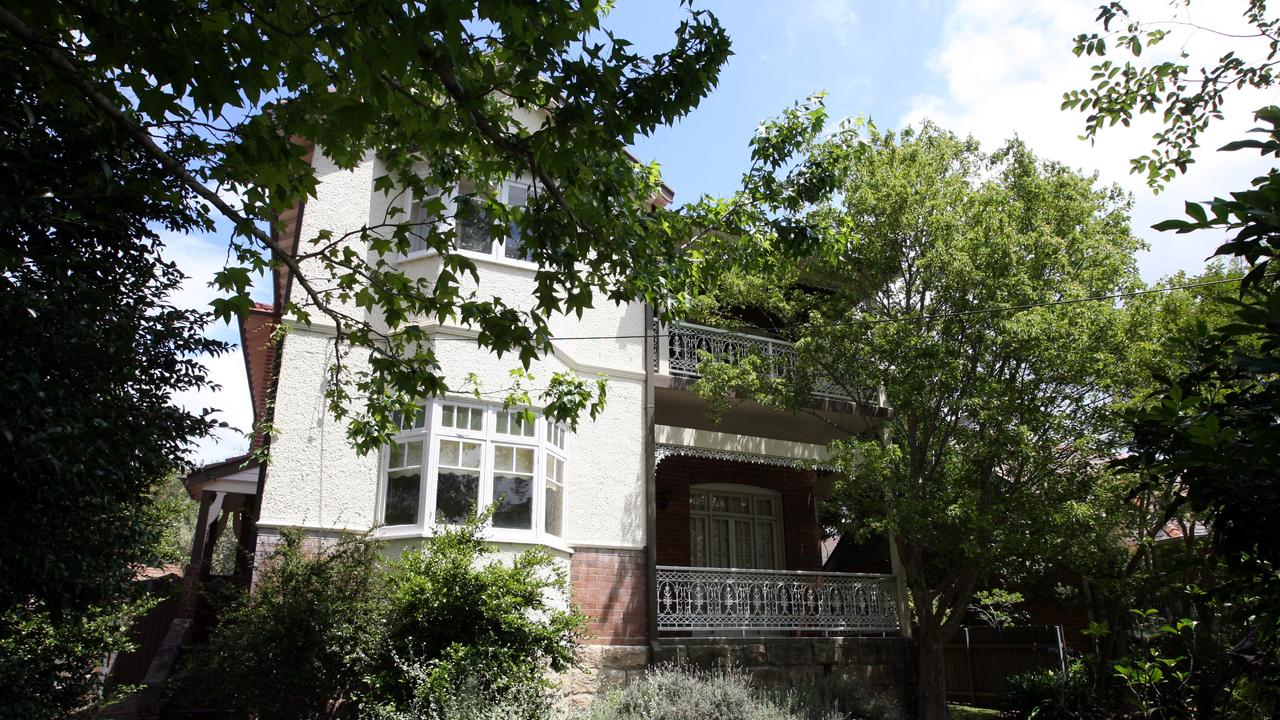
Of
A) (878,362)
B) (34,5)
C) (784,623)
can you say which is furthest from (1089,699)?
(34,5)

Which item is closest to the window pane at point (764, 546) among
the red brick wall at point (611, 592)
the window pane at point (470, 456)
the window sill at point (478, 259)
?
the red brick wall at point (611, 592)

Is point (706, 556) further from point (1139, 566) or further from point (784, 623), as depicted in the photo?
point (1139, 566)

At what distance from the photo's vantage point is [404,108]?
626cm

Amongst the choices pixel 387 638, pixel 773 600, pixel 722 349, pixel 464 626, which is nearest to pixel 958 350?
pixel 722 349

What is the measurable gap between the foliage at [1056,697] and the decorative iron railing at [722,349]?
17.5 ft

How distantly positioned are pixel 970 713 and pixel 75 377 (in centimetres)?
1441

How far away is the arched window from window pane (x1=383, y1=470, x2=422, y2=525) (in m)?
5.83

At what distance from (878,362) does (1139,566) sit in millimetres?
5532

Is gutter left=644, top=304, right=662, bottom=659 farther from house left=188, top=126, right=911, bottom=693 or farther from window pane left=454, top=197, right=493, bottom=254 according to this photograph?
window pane left=454, top=197, right=493, bottom=254

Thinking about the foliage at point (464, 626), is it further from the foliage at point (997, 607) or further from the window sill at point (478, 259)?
the foliage at point (997, 607)

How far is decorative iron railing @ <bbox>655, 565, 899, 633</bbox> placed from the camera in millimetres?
11844

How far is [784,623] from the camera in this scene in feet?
40.7

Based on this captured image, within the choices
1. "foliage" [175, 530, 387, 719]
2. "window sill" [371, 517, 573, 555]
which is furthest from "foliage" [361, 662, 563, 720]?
"window sill" [371, 517, 573, 555]

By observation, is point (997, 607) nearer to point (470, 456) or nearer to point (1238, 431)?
point (470, 456)
